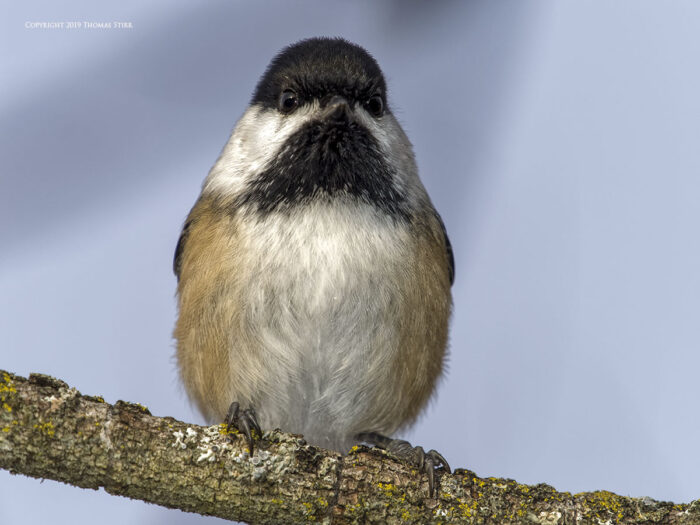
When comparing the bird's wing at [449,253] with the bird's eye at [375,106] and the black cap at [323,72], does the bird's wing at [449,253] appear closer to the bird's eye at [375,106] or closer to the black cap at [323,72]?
the bird's eye at [375,106]

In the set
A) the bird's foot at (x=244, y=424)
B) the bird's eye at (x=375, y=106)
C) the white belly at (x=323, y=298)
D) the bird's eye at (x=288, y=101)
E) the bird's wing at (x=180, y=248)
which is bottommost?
the bird's foot at (x=244, y=424)

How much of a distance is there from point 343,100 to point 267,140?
1.47 ft

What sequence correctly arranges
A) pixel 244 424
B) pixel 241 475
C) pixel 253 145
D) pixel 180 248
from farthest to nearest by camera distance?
1. pixel 180 248
2. pixel 253 145
3. pixel 244 424
4. pixel 241 475

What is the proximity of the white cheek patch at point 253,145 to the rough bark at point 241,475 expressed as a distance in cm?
142

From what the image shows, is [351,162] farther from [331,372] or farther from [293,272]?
[331,372]

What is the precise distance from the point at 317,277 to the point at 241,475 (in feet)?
3.41

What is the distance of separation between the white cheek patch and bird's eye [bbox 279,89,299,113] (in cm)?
3

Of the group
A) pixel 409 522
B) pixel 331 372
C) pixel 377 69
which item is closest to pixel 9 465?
pixel 409 522

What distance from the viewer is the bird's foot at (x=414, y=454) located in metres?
2.49

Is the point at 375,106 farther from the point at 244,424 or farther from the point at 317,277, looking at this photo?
the point at 244,424

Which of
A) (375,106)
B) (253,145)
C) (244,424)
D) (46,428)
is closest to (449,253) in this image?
(375,106)

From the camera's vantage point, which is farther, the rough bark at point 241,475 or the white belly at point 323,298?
the white belly at point 323,298

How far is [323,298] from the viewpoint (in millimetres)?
3123

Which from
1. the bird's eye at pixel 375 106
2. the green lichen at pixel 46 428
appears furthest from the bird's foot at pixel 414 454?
the bird's eye at pixel 375 106
